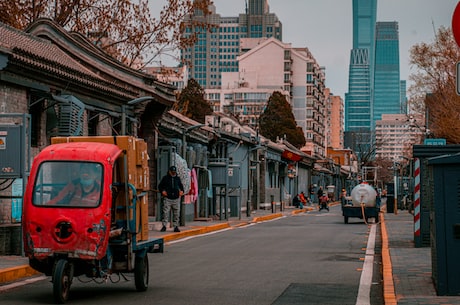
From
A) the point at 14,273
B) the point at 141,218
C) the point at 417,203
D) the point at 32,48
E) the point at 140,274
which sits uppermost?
the point at 32,48

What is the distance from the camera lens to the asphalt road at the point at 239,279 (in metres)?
11.4

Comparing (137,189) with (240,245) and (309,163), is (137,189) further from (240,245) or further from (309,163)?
(309,163)

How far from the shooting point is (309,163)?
3381 inches

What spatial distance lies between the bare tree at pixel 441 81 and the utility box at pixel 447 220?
36.7 m

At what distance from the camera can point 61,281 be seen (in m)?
10.7

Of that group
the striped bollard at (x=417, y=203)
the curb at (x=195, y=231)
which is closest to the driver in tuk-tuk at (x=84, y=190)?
the striped bollard at (x=417, y=203)

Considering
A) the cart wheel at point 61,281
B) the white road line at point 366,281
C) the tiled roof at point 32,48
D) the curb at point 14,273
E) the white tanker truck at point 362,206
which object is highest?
the tiled roof at point 32,48

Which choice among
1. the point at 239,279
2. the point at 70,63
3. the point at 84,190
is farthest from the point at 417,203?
the point at 70,63

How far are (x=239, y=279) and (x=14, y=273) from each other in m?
3.70

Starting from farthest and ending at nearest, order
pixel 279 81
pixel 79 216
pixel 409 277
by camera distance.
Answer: pixel 279 81 < pixel 409 277 < pixel 79 216

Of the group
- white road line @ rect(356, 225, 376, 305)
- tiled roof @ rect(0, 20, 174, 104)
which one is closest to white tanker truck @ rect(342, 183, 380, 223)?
tiled roof @ rect(0, 20, 174, 104)

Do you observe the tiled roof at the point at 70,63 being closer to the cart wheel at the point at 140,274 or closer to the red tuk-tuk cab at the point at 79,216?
the red tuk-tuk cab at the point at 79,216

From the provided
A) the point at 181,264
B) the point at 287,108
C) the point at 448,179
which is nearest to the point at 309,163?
the point at 287,108

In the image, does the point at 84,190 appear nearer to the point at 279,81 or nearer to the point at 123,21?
the point at 123,21
